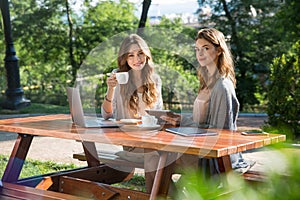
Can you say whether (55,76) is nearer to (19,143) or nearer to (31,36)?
(31,36)

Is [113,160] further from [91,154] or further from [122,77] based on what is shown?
[122,77]

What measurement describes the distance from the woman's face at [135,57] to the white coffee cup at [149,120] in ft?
2.07

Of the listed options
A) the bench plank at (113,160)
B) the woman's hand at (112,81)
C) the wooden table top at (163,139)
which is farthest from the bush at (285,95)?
the wooden table top at (163,139)

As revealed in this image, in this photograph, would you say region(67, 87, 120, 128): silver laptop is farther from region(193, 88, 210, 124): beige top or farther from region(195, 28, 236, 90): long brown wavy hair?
region(195, 28, 236, 90): long brown wavy hair

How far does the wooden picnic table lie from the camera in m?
2.55

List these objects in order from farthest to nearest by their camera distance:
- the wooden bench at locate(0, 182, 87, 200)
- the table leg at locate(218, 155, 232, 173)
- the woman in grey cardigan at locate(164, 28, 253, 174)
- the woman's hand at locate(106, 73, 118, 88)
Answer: the woman's hand at locate(106, 73, 118, 88) → the wooden bench at locate(0, 182, 87, 200) → the woman in grey cardigan at locate(164, 28, 253, 174) → the table leg at locate(218, 155, 232, 173)

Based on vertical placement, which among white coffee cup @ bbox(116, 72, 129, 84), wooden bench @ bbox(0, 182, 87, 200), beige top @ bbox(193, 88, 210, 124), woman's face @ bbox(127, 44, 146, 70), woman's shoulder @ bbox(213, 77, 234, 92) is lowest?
wooden bench @ bbox(0, 182, 87, 200)

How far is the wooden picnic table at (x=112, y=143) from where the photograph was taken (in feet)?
8.38

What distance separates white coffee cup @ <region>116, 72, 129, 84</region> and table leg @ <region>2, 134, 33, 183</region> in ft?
2.60

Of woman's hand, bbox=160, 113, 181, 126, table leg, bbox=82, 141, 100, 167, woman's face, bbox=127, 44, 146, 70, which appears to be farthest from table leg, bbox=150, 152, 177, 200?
table leg, bbox=82, 141, 100, 167

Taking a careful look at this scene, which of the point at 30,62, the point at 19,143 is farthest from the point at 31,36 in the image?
the point at 19,143

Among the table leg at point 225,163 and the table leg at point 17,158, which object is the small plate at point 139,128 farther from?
the table leg at point 17,158

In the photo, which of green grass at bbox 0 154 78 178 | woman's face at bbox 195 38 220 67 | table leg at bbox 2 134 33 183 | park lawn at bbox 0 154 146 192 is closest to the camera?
woman's face at bbox 195 38 220 67

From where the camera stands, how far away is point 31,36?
56.5 ft
